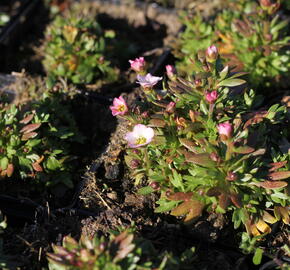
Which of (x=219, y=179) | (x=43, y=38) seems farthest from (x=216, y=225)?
(x=43, y=38)

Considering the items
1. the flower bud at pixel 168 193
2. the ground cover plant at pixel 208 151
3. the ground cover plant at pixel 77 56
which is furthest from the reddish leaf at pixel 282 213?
the ground cover plant at pixel 77 56

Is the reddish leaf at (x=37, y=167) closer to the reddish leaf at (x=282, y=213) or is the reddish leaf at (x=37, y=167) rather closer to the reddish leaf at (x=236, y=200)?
the reddish leaf at (x=236, y=200)

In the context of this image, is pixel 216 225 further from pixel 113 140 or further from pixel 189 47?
pixel 189 47

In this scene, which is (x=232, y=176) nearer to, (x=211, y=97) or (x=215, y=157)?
(x=215, y=157)

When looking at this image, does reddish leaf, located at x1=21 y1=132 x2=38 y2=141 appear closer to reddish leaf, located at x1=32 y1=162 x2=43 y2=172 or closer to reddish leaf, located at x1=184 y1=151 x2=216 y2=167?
reddish leaf, located at x1=32 y1=162 x2=43 y2=172

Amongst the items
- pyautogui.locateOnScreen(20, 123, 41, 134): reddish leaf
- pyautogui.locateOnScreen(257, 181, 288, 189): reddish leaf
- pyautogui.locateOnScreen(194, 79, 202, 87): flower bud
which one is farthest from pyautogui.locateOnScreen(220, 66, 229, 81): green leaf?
pyautogui.locateOnScreen(20, 123, 41, 134): reddish leaf

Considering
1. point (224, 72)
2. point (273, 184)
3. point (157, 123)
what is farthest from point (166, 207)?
point (224, 72)

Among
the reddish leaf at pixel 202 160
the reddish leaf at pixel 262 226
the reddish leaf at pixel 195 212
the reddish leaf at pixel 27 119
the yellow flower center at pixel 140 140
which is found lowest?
the reddish leaf at pixel 262 226

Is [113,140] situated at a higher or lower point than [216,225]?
higher
